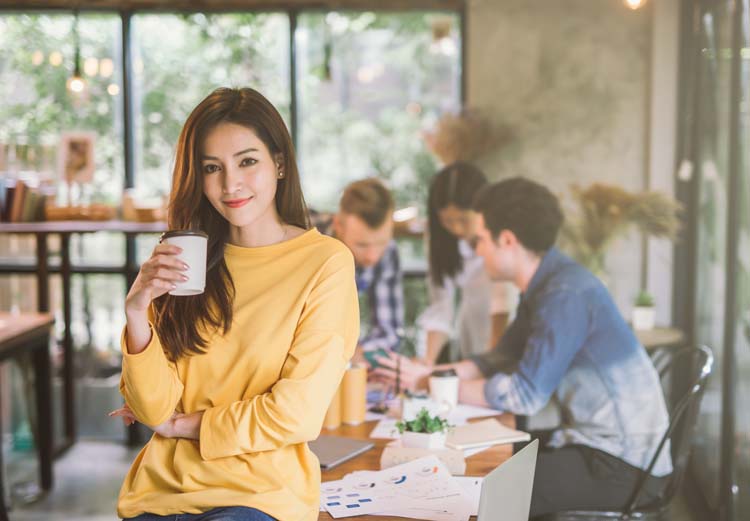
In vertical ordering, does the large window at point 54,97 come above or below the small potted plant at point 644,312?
above

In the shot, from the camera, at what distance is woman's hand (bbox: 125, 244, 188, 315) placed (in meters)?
1.61

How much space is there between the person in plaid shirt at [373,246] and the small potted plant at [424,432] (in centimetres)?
195

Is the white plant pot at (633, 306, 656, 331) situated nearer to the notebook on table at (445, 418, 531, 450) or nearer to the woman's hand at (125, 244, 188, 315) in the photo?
the notebook on table at (445, 418, 531, 450)

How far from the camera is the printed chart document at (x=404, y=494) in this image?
1.91 m

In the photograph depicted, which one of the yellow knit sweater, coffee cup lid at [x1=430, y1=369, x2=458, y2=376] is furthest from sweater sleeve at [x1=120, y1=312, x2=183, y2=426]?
coffee cup lid at [x1=430, y1=369, x2=458, y2=376]

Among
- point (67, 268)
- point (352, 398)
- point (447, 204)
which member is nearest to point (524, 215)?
point (352, 398)

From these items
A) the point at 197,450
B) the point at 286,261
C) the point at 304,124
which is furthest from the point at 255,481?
the point at 304,124

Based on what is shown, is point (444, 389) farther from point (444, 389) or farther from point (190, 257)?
point (190, 257)

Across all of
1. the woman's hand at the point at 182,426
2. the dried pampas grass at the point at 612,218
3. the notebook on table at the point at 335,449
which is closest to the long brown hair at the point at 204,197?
the woman's hand at the point at 182,426

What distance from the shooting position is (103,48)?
550cm

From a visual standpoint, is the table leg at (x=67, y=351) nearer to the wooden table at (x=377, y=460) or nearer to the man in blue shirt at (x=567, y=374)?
the man in blue shirt at (x=567, y=374)

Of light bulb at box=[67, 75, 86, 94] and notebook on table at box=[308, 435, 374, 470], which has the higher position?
light bulb at box=[67, 75, 86, 94]

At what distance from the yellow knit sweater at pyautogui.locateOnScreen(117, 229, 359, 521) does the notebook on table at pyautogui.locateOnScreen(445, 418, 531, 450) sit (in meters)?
0.66

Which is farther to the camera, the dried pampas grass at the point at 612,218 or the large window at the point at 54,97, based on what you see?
the large window at the point at 54,97
